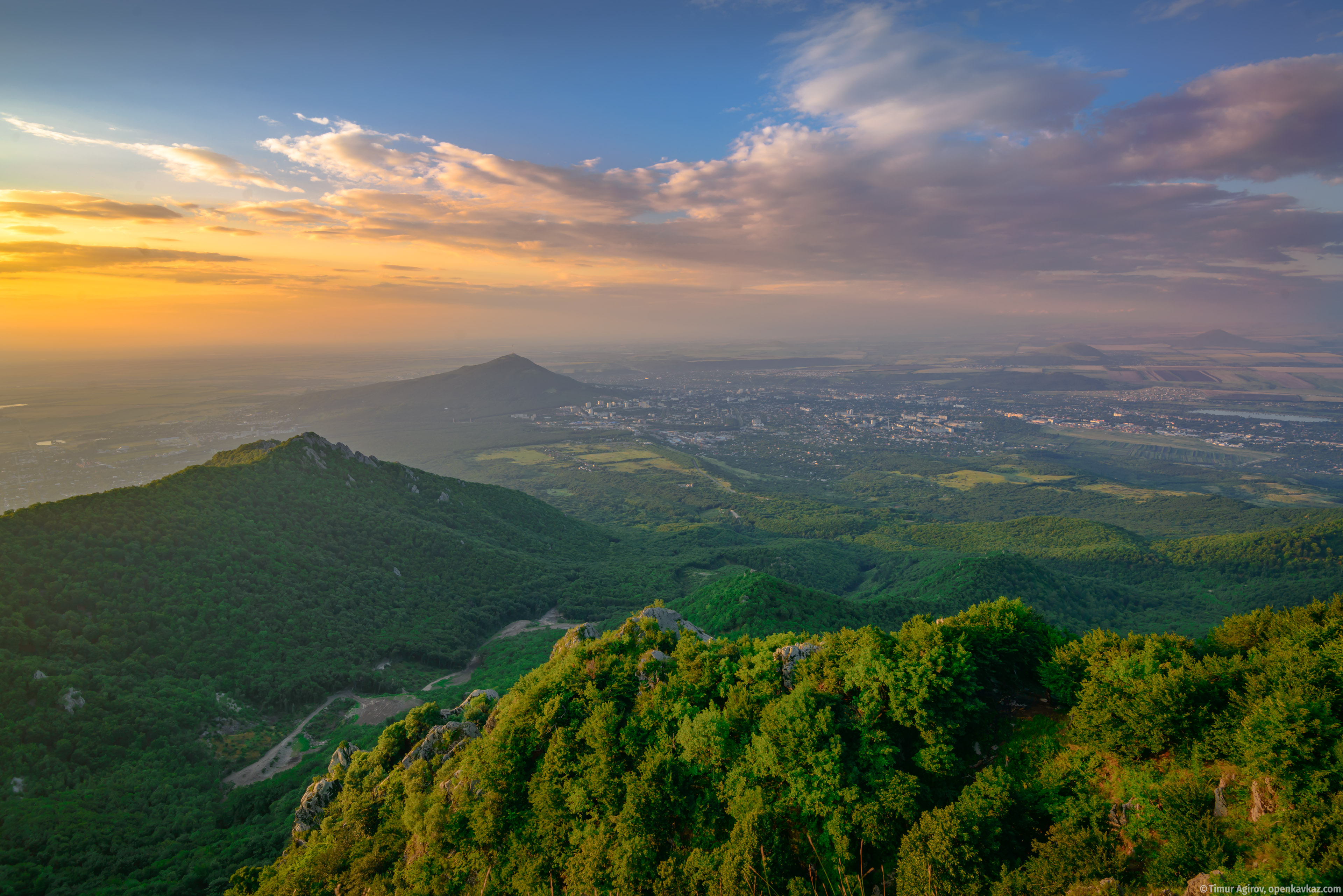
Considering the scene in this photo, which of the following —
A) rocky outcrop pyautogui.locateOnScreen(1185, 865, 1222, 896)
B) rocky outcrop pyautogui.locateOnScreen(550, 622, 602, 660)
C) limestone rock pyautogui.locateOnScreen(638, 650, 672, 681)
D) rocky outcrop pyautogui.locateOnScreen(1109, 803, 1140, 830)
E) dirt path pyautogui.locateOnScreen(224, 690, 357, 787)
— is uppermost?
rocky outcrop pyautogui.locateOnScreen(1185, 865, 1222, 896)

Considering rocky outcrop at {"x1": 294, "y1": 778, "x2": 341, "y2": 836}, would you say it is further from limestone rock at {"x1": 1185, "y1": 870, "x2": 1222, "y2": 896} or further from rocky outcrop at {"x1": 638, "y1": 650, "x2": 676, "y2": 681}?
limestone rock at {"x1": 1185, "y1": 870, "x2": 1222, "y2": 896}

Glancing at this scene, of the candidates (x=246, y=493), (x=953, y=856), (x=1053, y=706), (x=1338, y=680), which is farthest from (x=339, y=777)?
(x=246, y=493)

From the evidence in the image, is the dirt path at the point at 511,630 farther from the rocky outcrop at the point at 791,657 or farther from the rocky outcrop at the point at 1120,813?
the rocky outcrop at the point at 1120,813

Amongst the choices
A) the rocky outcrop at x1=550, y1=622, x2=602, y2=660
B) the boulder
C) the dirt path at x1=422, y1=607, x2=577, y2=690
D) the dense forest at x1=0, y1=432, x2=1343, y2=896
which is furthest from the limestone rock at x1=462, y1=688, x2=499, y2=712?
the dirt path at x1=422, y1=607, x2=577, y2=690

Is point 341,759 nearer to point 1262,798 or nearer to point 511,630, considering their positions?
point 511,630

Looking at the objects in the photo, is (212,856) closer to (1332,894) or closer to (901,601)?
(1332,894)
